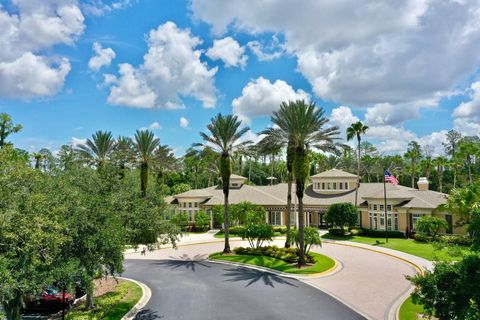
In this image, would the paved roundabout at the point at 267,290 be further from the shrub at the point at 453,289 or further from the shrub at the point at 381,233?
the shrub at the point at 381,233

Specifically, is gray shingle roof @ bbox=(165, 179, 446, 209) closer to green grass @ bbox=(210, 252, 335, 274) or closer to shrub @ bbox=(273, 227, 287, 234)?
shrub @ bbox=(273, 227, 287, 234)

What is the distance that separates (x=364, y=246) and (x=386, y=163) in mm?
64979

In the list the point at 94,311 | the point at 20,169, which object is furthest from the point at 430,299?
the point at 94,311

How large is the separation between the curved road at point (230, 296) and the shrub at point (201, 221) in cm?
2353

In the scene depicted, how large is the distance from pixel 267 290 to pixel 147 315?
7.77 m

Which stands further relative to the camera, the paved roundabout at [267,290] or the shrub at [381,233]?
the shrub at [381,233]

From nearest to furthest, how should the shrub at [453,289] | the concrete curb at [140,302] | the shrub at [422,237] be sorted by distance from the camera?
the shrub at [453,289] → the concrete curb at [140,302] → the shrub at [422,237]

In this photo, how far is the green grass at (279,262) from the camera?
28053 mm

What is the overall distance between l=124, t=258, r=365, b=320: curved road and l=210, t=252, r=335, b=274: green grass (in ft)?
5.89

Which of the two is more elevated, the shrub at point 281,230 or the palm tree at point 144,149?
the palm tree at point 144,149

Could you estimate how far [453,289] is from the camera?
39.5 feet

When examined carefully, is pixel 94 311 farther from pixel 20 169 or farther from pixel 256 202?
pixel 256 202

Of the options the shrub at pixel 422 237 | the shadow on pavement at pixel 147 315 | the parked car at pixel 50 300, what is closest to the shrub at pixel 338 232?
the shrub at pixel 422 237

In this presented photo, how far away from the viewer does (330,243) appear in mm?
41906
